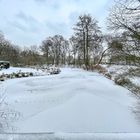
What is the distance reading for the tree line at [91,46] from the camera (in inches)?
372

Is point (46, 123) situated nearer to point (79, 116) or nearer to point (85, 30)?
point (79, 116)

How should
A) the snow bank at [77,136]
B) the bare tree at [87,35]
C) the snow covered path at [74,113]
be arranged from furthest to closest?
the bare tree at [87,35] < the snow covered path at [74,113] < the snow bank at [77,136]

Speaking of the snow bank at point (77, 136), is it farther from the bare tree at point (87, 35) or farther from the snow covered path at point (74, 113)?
the bare tree at point (87, 35)

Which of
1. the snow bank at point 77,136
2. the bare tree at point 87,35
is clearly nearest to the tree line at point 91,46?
the bare tree at point 87,35

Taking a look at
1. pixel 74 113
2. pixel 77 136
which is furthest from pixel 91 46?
pixel 77 136

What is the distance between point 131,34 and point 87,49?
66.0ft

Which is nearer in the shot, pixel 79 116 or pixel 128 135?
pixel 128 135

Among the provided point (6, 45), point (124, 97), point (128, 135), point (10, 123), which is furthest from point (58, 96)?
point (6, 45)

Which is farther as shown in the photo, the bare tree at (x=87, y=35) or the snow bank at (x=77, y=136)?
the bare tree at (x=87, y=35)

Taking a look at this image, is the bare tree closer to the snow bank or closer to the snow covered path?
the snow covered path

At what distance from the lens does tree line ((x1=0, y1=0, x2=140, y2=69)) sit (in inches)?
372

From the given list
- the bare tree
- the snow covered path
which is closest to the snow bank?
the snow covered path

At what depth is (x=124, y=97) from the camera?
33.3 ft

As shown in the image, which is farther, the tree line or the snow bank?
the tree line
